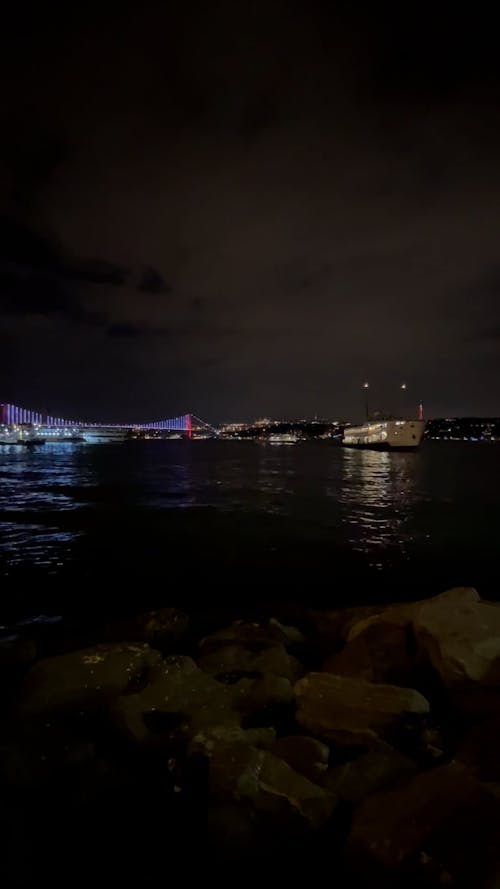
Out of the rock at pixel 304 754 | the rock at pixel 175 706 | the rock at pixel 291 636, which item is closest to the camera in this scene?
the rock at pixel 304 754

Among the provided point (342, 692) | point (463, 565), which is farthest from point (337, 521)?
point (342, 692)

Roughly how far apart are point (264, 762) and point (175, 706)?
1426mm

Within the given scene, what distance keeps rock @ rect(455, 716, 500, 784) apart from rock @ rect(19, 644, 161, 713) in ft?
11.4

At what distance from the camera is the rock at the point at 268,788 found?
3.63 metres

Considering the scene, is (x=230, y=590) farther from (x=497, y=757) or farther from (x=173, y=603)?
(x=497, y=757)

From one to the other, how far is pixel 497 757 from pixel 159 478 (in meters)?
39.5

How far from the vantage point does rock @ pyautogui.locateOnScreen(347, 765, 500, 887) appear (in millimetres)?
2984

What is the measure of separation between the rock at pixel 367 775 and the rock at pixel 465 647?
4.04 feet

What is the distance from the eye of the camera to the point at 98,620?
930 cm

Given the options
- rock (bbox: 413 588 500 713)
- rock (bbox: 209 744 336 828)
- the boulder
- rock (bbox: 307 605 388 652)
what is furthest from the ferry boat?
rock (bbox: 209 744 336 828)

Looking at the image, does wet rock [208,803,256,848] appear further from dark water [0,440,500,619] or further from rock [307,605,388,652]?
dark water [0,440,500,619]

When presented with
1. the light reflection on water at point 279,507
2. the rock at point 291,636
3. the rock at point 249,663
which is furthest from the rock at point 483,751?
the light reflection on water at point 279,507

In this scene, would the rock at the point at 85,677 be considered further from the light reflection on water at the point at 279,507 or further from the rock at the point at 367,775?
the light reflection on water at the point at 279,507

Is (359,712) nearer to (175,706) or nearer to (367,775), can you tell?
(367,775)
